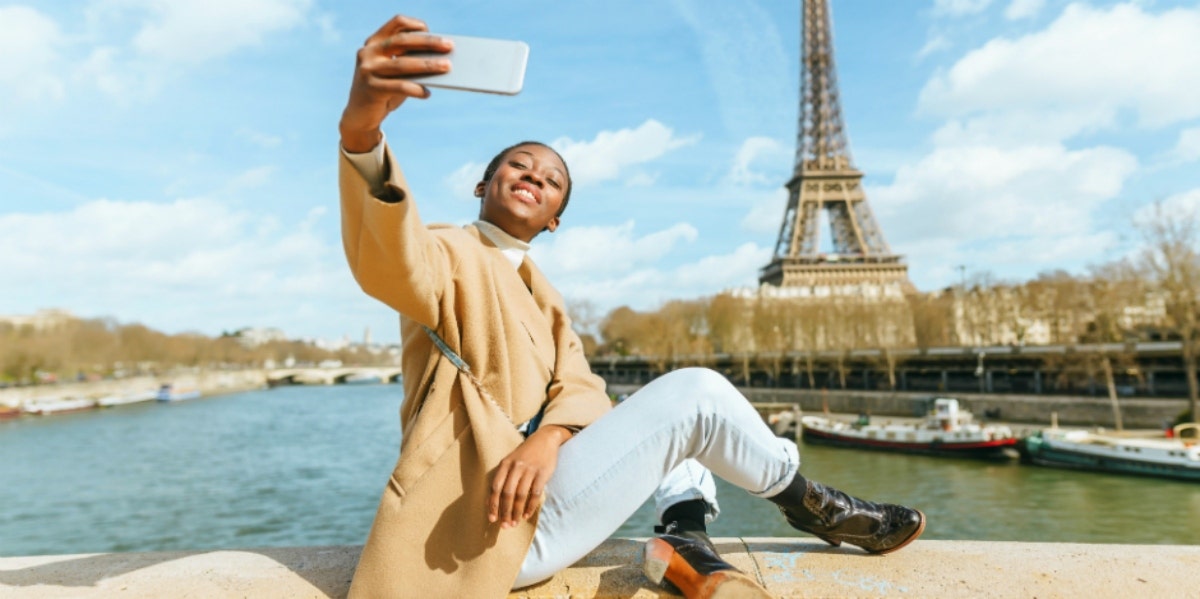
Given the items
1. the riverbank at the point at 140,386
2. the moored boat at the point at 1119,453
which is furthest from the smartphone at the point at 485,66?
the riverbank at the point at 140,386

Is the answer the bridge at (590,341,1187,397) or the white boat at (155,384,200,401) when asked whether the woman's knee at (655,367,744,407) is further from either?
the white boat at (155,384,200,401)

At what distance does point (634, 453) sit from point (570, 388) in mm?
222

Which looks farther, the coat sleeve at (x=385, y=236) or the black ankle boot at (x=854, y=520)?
the black ankle boot at (x=854, y=520)

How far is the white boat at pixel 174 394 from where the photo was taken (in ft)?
174

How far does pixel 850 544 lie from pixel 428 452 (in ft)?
3.50

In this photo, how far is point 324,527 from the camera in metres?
13.3

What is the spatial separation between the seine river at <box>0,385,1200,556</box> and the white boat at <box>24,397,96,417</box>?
62.2 feet

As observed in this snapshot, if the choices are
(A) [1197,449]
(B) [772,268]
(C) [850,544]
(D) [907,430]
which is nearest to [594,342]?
(B) [772,268]

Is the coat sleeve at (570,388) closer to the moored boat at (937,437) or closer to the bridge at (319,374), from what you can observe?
the moored boat at (937,437)

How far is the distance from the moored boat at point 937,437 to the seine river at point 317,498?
353 mm

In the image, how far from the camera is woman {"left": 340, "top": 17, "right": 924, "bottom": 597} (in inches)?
57.8

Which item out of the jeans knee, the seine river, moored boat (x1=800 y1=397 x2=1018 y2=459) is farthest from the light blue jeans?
moored boat (x1=800 y1=397 x2=1018 y2=459)

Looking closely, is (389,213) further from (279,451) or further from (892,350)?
(892,350)

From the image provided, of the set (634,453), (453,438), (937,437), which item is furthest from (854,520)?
(937,437)
